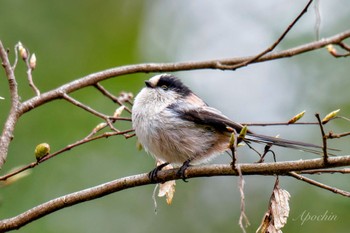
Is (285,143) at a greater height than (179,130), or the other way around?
(285,143)

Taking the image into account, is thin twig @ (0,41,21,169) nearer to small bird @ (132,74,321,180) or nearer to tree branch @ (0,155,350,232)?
tree branch @ (0,155,350,232)

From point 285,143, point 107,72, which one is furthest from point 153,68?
point 285,143

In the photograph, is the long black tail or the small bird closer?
the long black tail

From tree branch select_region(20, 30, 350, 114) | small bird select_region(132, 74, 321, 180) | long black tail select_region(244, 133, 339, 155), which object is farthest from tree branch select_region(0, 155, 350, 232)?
tree branch select_region(20, 30, 350, 114)

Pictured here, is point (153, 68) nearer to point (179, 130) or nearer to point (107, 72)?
point (107, 72)

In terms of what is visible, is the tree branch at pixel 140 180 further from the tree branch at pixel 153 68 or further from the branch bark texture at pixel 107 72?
the tree branch at pixel 153 68

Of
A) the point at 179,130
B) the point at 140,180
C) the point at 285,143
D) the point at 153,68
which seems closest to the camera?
the point at 140,180

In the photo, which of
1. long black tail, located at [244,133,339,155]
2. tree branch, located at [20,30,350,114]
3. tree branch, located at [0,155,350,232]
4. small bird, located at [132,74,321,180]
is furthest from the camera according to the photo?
small bird, located at [132,74,321,180]

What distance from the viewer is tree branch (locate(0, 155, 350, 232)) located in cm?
286

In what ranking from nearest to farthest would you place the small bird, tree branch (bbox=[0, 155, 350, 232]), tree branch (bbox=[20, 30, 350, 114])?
tree branch (bbox=[0, 155, 350, 232]), tree branch (bbox=[20, 30, 350, 114]), the small bird

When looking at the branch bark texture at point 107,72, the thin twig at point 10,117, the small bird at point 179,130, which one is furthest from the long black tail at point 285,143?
the thin twig at point 10,117

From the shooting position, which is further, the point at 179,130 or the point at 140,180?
the point at 179,130

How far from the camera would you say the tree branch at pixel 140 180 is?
2.86m

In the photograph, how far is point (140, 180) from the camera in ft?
11.0
